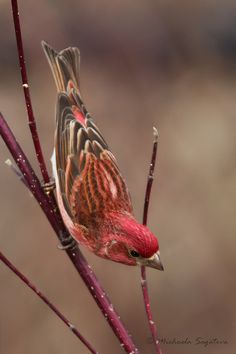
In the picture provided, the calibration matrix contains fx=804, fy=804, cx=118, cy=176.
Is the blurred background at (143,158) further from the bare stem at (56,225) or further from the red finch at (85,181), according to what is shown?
the bare stem at (56,225)

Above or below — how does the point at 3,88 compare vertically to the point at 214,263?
above

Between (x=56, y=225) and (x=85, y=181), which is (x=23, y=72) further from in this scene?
(x=85, y=181)

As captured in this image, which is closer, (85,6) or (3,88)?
(3,88)

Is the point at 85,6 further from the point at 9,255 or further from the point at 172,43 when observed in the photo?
the point at 9,255

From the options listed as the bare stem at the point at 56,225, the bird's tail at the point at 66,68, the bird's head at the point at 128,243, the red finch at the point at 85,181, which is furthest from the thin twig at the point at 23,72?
the bird's tail at the point at 66,68

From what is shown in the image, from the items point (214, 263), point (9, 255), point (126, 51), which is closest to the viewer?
point (9, 255)

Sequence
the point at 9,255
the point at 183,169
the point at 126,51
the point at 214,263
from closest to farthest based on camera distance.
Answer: the point at 9,255
the point at 214,263
the point at 183,169
the point at 126,51

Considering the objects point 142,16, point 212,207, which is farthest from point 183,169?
point 142,16

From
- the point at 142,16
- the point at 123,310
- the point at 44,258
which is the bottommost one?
the point at 123,310
